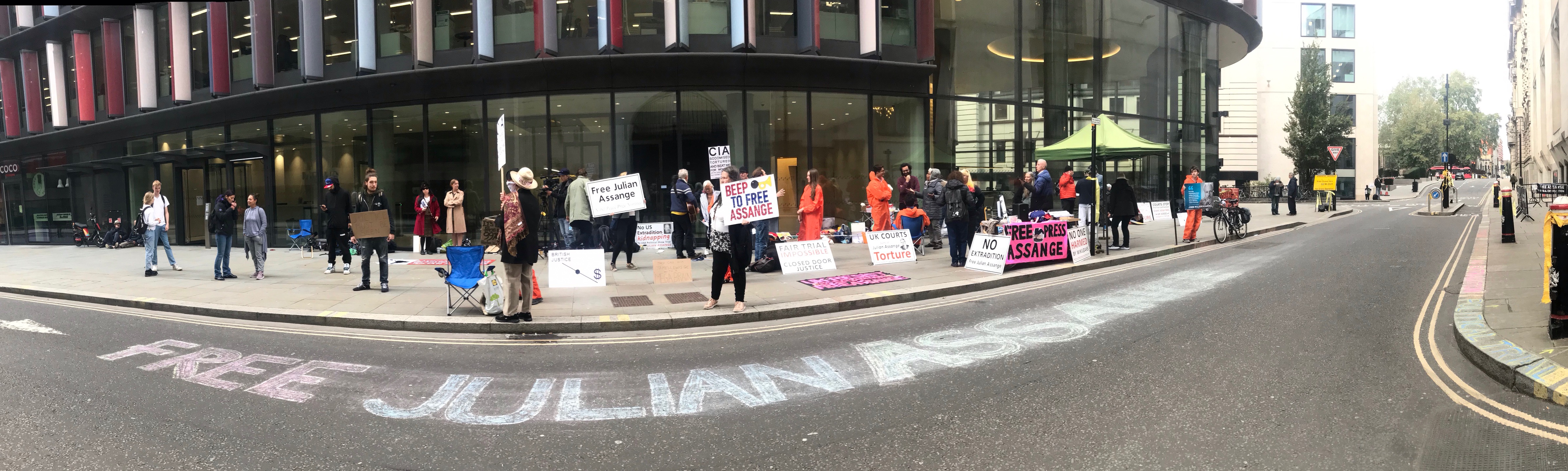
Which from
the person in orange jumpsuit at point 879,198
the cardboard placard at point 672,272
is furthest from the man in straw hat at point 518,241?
the person in orange jumpsuit at point 879,198

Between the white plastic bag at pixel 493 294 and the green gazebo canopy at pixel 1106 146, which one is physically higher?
the green gazebo canopy at pixel 1106 146

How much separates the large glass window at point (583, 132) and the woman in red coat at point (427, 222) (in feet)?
10.1

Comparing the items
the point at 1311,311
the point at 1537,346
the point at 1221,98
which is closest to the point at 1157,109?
the point at 1311,311

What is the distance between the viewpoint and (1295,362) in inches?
256

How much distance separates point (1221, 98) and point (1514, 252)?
45.5m

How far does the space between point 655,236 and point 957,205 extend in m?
7.39

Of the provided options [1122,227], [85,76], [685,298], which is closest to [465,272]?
[685,298]

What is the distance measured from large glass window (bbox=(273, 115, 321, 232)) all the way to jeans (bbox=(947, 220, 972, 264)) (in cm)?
1743

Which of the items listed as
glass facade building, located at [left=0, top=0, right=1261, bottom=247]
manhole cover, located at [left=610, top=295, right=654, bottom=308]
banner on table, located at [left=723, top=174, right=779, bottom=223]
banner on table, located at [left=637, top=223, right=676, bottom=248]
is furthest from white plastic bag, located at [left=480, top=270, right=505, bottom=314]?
glass facade building, located at [left=0, top=0, right=1261, bottom=247]

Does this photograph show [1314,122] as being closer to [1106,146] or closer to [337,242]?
[1106,146]

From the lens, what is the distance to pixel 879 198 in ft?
54.4

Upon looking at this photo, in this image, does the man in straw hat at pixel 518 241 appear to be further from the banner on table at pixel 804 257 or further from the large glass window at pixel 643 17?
the large glass window at pixel 643 17

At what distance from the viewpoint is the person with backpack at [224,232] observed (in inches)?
556

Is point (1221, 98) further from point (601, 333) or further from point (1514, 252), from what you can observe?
point (601, 333)
